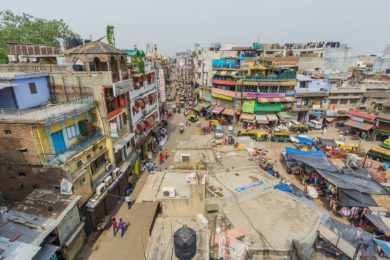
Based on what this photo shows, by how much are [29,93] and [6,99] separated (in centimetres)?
156

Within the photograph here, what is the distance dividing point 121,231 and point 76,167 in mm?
6341

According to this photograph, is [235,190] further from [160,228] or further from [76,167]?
[76,167]

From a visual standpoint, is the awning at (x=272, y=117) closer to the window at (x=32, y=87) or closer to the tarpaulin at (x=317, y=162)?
the tarpaulin at (x=317, y=162)

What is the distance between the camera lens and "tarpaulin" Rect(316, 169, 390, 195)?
17.7 metres

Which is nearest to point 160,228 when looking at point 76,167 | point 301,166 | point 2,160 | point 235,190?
point 235,190

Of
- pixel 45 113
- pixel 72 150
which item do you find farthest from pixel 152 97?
pixel 45 113

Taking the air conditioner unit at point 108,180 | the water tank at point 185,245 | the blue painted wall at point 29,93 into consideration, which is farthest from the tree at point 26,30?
the water tank at point 185,245

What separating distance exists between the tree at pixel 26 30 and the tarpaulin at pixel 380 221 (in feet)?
160

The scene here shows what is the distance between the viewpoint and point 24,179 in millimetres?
14695

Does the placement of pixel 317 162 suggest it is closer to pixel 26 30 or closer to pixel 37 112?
pixel 37 112

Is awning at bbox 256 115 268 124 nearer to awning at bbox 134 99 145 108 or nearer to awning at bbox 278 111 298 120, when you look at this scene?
awning at bbox 278 111 298 120

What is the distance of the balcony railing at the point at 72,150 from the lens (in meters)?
13.9

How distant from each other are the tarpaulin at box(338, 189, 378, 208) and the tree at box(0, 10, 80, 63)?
46.8 meters

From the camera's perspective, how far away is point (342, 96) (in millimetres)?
43188
